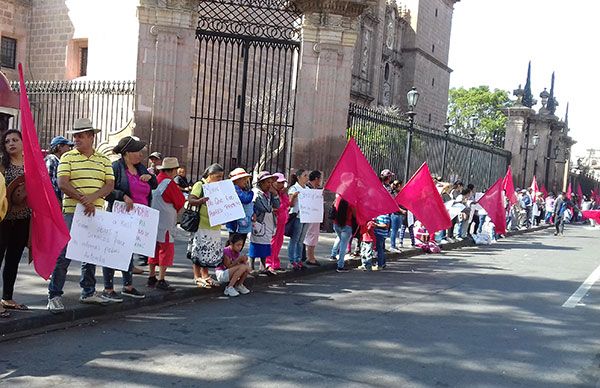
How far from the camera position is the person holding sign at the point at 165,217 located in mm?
7855

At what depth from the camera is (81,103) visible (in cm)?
1970

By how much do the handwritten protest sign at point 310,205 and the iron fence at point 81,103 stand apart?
7.60m

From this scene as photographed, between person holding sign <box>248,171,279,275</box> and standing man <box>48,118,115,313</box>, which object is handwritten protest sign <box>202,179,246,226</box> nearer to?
person holding sign <box>248,171,279,275</box>

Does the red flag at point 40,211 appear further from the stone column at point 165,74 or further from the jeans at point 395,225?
the jeans at point 395,225

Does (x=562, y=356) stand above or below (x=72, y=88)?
below

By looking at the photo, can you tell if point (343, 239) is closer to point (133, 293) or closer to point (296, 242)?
point (296, 242)

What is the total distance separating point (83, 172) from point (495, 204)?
1491 cm

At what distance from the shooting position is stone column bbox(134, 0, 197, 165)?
1379cm

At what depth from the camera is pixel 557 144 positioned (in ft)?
128

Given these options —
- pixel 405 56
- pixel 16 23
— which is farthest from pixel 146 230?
pixel 405 56

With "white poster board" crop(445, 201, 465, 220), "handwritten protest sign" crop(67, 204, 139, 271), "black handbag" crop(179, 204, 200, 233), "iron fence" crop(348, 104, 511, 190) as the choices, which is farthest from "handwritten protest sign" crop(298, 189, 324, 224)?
"white poster board" crop(445, 201, 465, 220)

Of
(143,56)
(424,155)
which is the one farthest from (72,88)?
(424,155)

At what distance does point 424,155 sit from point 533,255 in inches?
335

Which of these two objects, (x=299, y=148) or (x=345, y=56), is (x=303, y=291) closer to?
(x=299, y=148)
